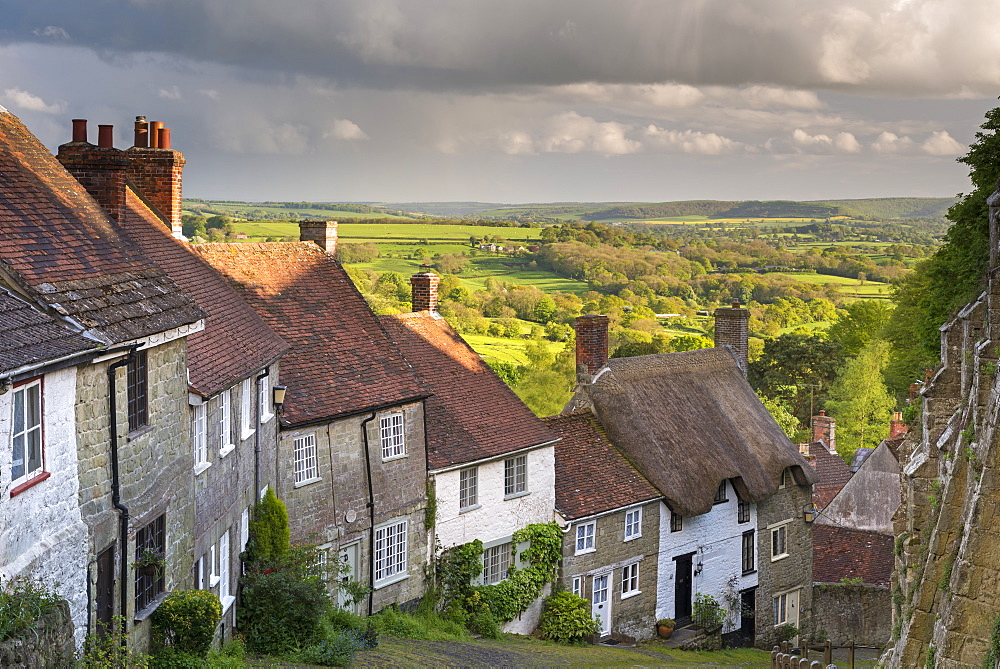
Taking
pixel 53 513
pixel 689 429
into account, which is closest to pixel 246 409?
pixel 53 513


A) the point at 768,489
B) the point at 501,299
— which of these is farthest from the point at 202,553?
the point at 501,299

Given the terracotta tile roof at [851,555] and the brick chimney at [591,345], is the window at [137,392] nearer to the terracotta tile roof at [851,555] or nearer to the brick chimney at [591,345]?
the brick chimney at [591,345]

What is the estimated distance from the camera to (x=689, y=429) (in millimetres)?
34250

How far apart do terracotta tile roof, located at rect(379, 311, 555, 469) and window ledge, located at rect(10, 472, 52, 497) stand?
51.7 feet

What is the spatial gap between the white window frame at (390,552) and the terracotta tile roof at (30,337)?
1422cm

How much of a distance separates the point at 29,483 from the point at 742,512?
2724 cm

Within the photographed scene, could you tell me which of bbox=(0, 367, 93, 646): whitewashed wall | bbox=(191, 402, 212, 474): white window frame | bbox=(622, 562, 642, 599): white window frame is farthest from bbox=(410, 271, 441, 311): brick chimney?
bbox=(0, 367, 93, 646): whitewashed wall

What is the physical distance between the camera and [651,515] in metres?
31.3

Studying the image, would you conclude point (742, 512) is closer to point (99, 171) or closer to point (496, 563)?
point (496, 563)

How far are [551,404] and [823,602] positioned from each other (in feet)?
111

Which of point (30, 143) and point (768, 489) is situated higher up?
point (30, 143)

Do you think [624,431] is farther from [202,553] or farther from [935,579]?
[202,553]

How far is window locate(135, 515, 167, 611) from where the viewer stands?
554 inches

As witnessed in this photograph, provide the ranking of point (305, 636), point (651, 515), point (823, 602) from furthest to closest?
point (823, 602), point (651, 515), point (305, 636)
